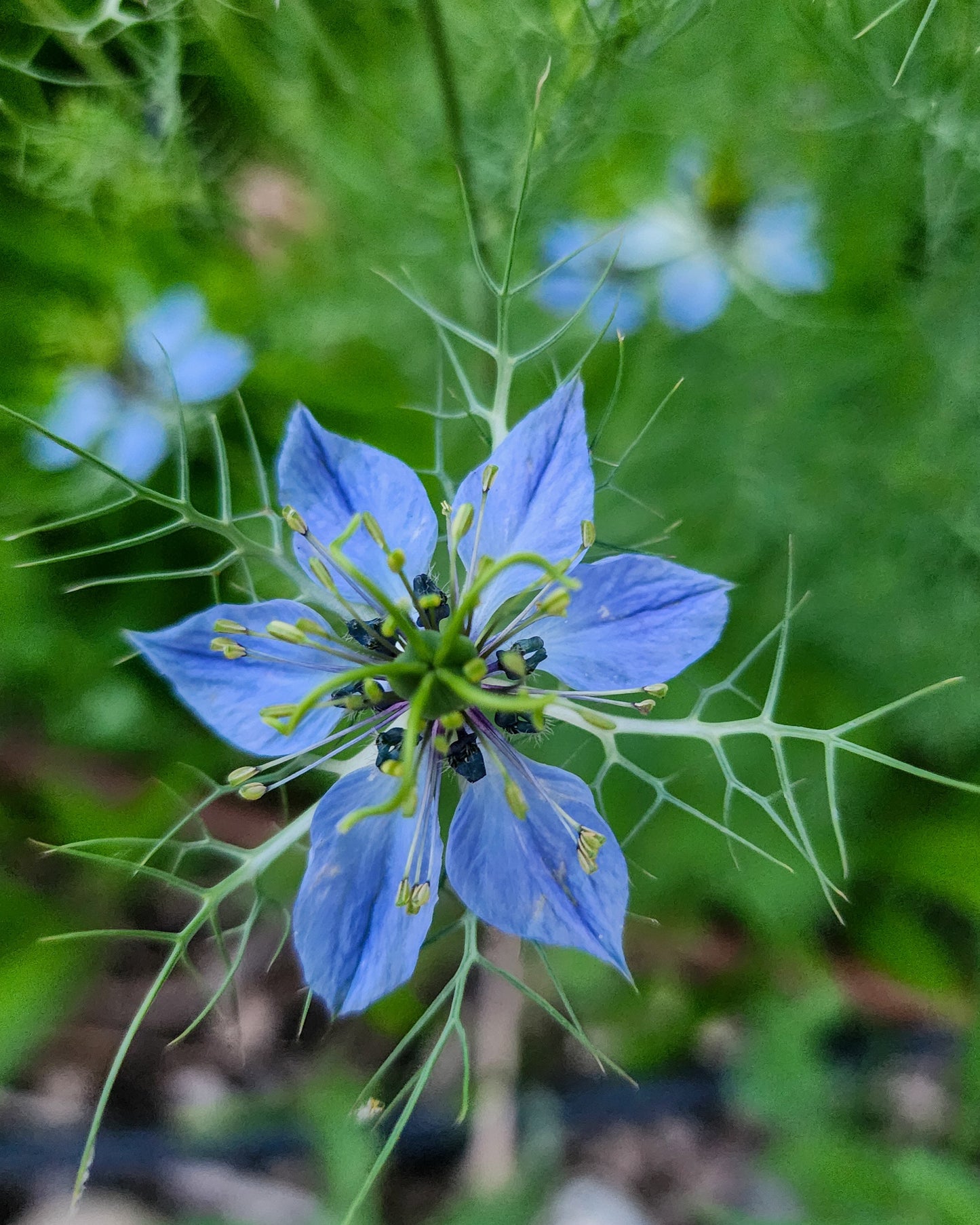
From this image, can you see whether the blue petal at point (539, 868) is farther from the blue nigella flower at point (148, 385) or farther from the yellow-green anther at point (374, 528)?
the blue nigella flower at point (148, 385)

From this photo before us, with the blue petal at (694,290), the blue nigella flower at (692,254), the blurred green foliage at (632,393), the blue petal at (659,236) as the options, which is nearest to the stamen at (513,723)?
the blurred green foliage at (632,393)

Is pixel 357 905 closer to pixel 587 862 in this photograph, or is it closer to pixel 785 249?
pixel 587 862

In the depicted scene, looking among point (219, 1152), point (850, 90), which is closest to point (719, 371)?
point (850, 90)

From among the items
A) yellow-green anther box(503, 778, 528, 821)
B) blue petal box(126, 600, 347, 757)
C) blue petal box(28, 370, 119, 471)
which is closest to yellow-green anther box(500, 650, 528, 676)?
yellow-green anther box(503, 778, 528, 821)

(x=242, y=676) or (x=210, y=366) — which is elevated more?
(x=210, y=366)

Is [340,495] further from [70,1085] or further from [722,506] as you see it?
[70,1085]

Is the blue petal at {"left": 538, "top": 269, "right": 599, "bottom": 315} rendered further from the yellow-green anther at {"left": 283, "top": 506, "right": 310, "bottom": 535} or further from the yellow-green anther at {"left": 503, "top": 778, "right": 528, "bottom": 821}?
the yellow-green anther at {"left": 503, "top": 778, "right": 528, "bottom": 821}

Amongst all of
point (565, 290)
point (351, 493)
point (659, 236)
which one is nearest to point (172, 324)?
point (565, 290)
